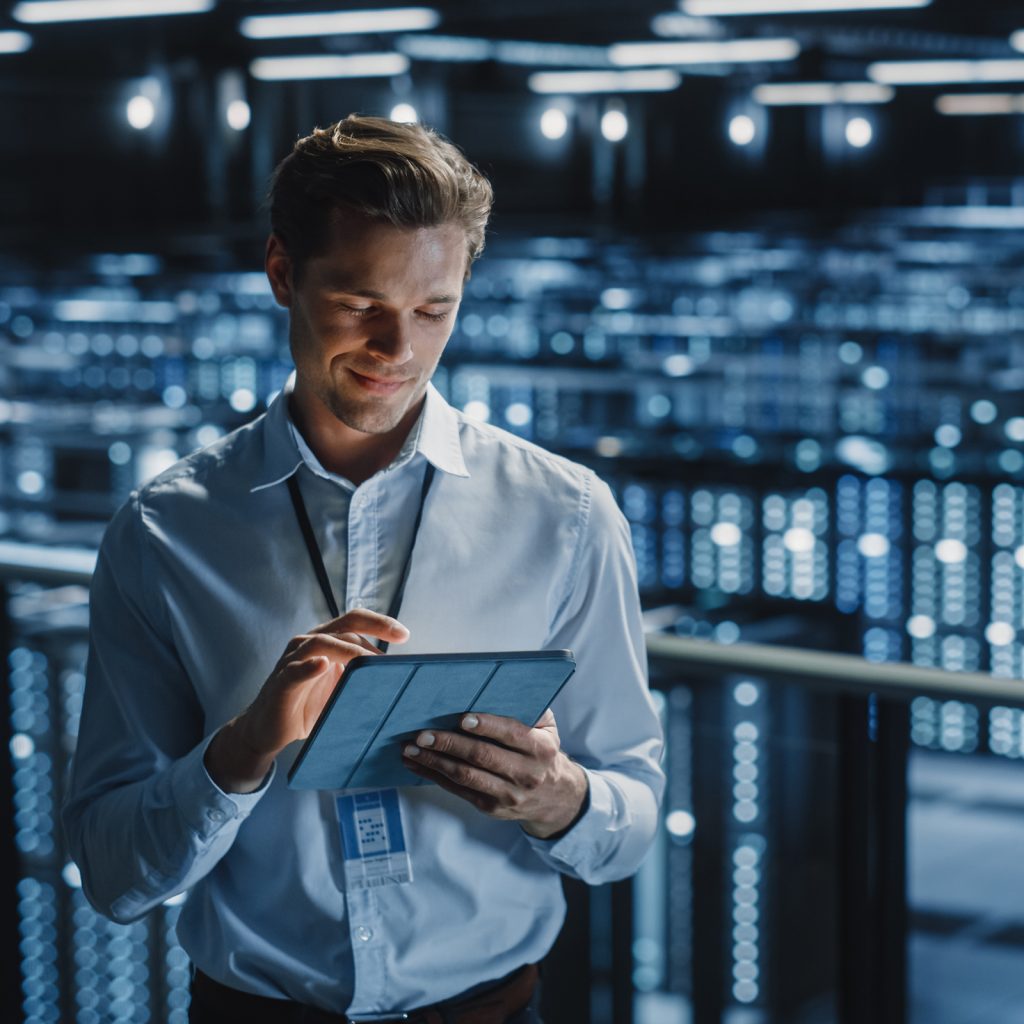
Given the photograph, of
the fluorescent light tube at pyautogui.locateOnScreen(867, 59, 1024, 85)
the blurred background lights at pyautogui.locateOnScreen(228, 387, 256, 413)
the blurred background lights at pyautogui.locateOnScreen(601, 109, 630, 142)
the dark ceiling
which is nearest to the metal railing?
the dark ceiling

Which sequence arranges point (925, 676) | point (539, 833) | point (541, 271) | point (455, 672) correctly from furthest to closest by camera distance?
point (541, 271) < point (925, 676) < point (539, 833) < point (455, 672)

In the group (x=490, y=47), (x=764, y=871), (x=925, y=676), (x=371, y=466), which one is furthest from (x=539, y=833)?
(x=490, y=47)

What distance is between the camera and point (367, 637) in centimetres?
96

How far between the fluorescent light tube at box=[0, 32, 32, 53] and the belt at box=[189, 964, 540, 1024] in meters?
5.93

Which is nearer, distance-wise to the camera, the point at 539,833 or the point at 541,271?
the point at 539,833

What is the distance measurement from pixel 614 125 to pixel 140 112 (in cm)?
218

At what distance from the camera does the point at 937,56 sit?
6.88m

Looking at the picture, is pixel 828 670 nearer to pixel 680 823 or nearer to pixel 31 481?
pixel 680 823

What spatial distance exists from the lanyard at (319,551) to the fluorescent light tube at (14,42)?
5818mm

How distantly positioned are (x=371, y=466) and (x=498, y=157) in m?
4.54

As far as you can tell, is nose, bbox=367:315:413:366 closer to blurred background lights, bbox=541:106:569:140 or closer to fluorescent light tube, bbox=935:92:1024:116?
blurred background lights, bbox=541:106:569:140

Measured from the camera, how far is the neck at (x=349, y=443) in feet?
3.51

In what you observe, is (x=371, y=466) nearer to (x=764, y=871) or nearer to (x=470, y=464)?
(x=470, y=464)

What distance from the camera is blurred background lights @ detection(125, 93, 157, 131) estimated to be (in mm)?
5368
